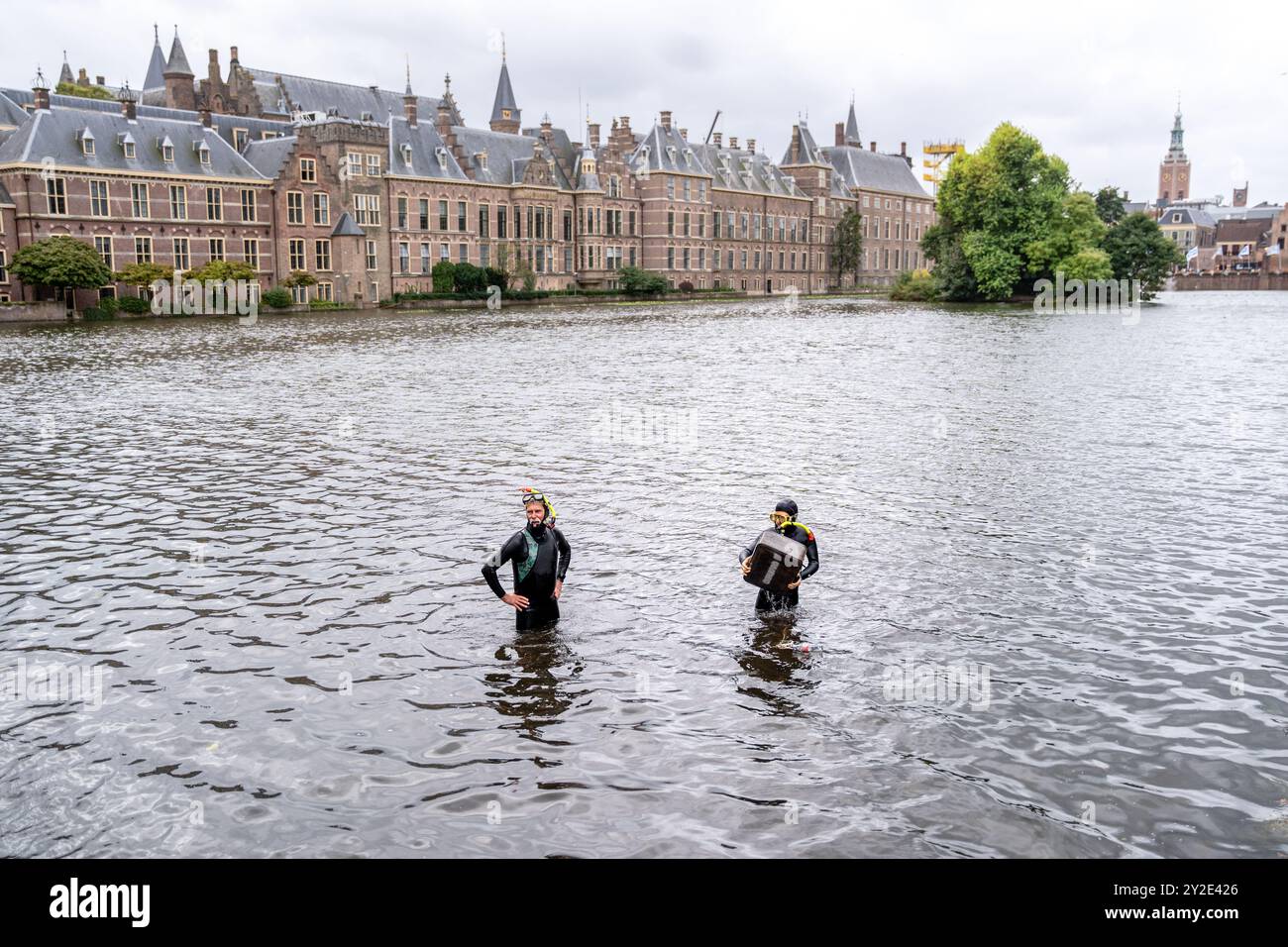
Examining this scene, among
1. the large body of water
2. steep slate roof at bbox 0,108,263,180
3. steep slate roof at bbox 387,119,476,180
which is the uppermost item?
steep slate roof at bbox 387,119,476,180

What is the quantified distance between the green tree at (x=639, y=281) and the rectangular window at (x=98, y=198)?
150ft

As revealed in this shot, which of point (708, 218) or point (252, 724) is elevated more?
point (708, 218)

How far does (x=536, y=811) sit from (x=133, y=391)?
27.6 m

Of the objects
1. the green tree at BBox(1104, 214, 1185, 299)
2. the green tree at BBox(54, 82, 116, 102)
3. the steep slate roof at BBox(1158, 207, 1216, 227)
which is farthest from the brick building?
→ the steep slate roof at BBox(1158, 207, 1216, 227)

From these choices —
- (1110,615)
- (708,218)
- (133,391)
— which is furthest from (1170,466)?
(708,218)

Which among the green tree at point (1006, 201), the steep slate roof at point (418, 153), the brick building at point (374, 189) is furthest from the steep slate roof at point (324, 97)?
the green tree at point (1006, 201)

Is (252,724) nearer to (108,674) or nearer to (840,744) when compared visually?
(108,674)

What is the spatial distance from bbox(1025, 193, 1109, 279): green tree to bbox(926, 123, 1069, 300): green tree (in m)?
0.57

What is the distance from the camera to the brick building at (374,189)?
6681 cm

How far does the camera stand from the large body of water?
27.4 ft

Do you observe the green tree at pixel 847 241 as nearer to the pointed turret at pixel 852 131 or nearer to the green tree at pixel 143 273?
the pointed turret at pixel 852 131

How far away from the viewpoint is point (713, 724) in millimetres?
9859

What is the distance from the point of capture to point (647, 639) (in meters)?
12.0

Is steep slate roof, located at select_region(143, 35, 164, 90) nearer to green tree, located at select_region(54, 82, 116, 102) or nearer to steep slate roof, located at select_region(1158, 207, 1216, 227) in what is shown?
green tree, located at select_region(54, 82, 116, 102)
